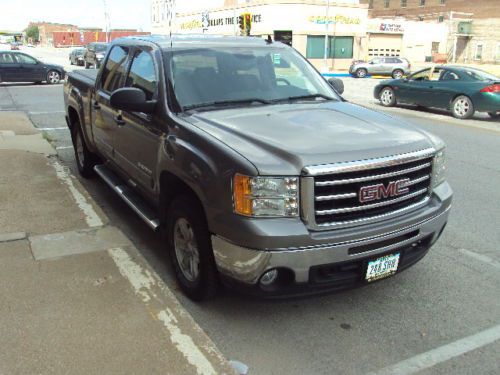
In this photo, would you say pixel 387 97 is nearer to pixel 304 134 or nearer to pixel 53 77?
pixel 304 134

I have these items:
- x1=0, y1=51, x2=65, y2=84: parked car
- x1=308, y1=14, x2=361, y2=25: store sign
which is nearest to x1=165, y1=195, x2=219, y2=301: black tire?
x1=0, y1=51, x2=65, y2=84: parked car

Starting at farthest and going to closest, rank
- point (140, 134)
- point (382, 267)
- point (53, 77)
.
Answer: point (53, 77)
point (140, 134)
point (382, 267)

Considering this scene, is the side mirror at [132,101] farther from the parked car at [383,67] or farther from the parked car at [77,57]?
the parked car at [77,57]

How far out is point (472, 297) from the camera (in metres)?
3.89

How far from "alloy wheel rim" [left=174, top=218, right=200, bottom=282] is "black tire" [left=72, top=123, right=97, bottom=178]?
10.9 ft

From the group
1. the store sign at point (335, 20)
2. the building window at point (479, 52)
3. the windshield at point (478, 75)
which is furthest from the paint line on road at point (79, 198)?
the building window at point (479, 52)

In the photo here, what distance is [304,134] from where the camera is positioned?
132 inches

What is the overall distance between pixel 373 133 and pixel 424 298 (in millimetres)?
1386

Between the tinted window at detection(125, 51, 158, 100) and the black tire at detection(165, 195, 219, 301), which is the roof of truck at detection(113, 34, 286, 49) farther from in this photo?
the black tire at detection(165, 195, 219, 301)

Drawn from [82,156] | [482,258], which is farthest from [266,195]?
[82,156]

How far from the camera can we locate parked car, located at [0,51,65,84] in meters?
22.7

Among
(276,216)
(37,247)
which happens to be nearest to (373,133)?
(276,216)

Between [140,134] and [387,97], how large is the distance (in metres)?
14.5

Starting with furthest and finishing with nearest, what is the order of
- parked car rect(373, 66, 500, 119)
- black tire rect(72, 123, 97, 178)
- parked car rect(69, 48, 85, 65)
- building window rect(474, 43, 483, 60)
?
building window rect(474, 43, 483, 60)
parked car rect(69, 48, 85, 65)
parked car rect(373, 66, 500, 119)
black tire rect(72, 123, 97, 178)
